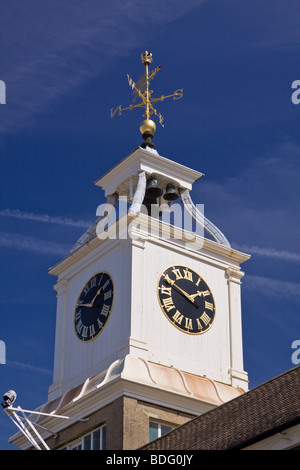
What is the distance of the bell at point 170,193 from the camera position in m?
45.4

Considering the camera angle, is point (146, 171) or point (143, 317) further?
point (146, 171)

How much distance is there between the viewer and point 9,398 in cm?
3681

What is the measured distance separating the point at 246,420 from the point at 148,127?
63.3 feet

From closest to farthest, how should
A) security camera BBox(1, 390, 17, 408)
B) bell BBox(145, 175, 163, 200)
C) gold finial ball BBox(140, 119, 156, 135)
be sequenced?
security camera BBox(1, 390, 17, 408) → bell BBox(145, 175, 163, 200) → gold finial ball BBox(140, 119, 156, 135)

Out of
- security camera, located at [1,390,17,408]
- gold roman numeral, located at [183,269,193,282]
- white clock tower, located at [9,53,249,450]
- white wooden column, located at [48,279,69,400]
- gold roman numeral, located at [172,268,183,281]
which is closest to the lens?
security camera, located at [1,390,17,408]

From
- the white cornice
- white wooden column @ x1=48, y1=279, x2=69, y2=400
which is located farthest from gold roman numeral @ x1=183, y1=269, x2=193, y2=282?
white wooden column @ x1=48, y1=279, x2=69, y2=400

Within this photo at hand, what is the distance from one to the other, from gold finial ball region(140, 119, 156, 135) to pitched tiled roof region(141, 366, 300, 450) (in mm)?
16136

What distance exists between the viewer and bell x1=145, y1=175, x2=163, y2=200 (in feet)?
148

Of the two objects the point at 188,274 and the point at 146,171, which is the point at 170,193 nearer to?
the point at 146,171

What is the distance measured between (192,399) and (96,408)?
311 centimetres

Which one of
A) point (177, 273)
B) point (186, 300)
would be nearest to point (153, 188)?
point (177, 273)

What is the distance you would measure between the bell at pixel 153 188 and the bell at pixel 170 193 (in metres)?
0.40

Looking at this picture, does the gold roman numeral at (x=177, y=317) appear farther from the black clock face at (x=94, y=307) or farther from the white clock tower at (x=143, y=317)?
the black clock face at (x=94, y=307)

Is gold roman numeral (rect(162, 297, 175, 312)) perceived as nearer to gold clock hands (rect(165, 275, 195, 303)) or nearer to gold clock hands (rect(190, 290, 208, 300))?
gold clock hands (rect(165, 275, 195, 303))
